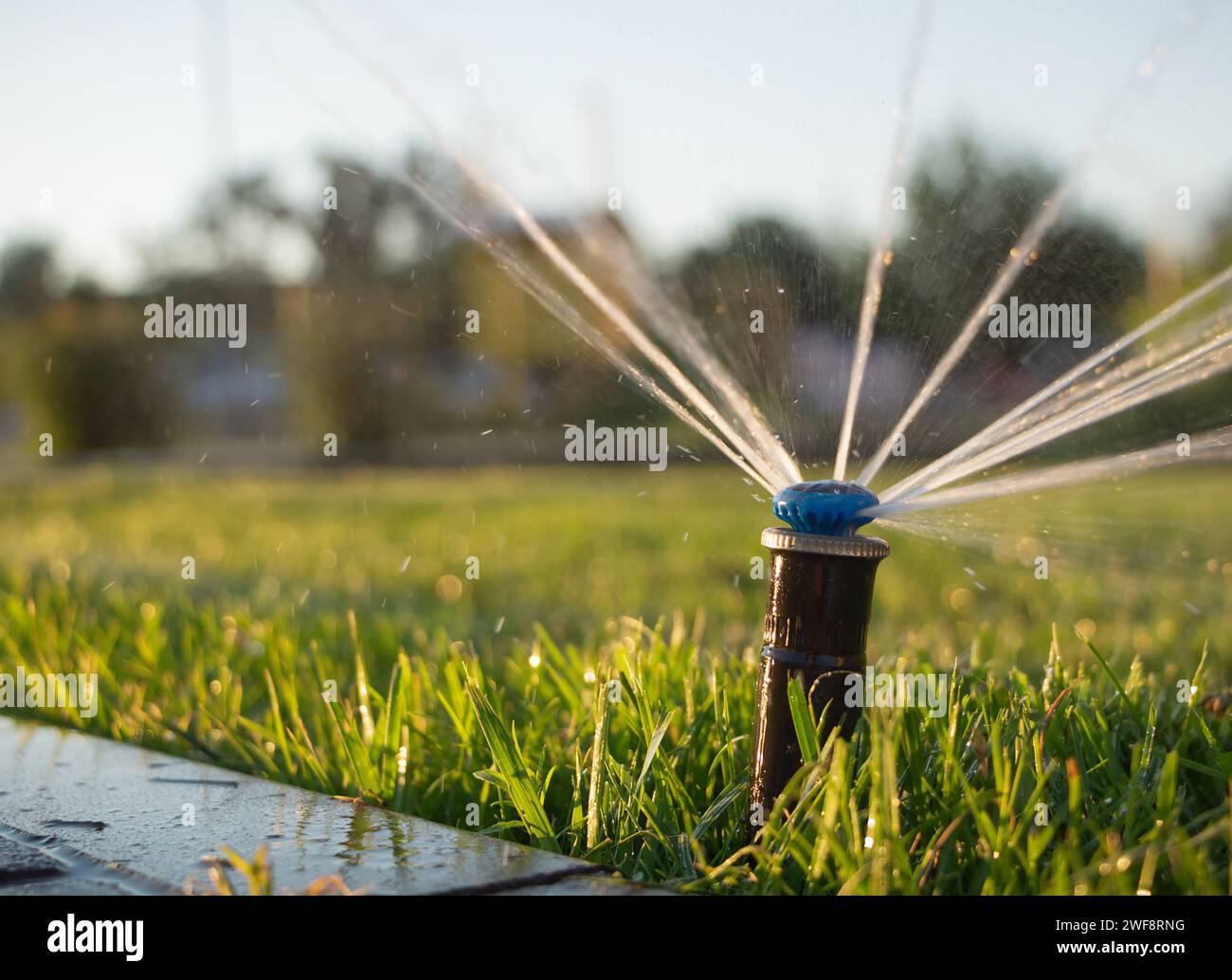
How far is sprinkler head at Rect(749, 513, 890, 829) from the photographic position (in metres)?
2.08

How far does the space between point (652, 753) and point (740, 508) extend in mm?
9379

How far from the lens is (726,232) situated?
11.1ft

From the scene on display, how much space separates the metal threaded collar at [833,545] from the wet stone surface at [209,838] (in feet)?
2.05

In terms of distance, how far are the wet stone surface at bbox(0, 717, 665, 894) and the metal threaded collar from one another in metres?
0.62

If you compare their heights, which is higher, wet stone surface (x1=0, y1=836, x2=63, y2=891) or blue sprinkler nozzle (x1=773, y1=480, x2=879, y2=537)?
blue sprinkler nozzle (x1=773, y1=480, x2=879, y2=537)

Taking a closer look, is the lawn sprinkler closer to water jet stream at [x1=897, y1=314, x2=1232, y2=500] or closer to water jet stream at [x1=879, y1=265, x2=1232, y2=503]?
water jet stream at [x1=879, y1=265, x2=1232, y2=503]

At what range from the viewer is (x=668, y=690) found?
2.89 meters

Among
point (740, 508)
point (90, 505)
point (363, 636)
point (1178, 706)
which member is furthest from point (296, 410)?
point (1178, 706)

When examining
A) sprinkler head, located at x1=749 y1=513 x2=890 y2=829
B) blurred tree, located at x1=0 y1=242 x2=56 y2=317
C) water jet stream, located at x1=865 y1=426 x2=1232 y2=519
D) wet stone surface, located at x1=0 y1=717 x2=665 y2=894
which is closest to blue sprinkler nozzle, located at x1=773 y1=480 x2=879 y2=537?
sprinkler head, located at x1=749 y1=513 x2=890 y2=829

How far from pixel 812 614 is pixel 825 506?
187mm

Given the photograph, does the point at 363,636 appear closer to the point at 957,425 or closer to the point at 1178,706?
the point at 957,425

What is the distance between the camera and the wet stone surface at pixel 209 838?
192 centimetres

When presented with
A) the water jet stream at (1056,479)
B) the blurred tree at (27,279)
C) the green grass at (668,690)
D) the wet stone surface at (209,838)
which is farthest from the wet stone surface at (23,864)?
the blurred tree at (27,279)

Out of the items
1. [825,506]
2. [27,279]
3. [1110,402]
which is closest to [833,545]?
[825,506]
